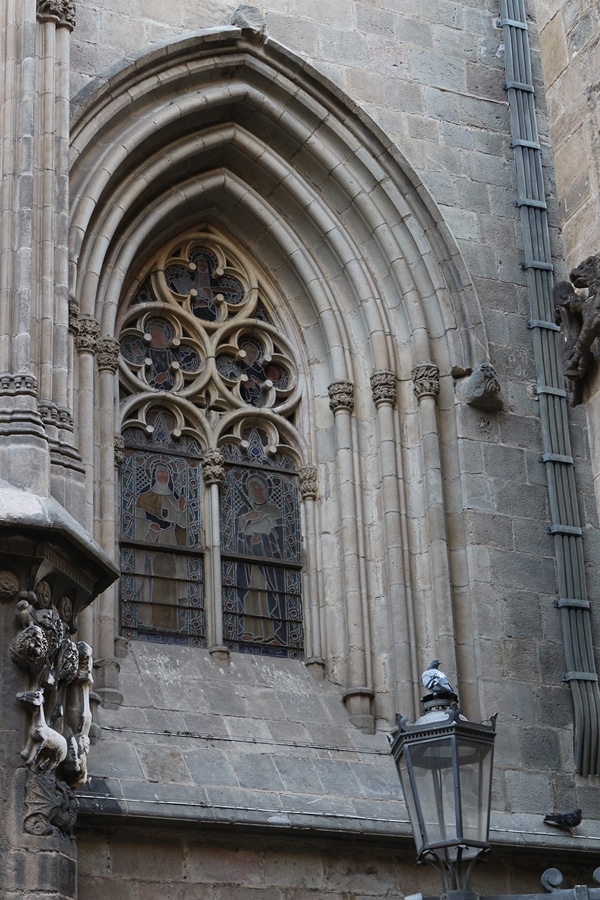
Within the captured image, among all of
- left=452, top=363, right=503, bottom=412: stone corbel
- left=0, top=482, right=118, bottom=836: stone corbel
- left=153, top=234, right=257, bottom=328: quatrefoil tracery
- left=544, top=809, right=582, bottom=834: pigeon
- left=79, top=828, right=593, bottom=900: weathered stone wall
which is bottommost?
left=79, top=828, right=593, bottom=900: weathered stone wall

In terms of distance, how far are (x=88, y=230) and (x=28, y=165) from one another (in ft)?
4.72

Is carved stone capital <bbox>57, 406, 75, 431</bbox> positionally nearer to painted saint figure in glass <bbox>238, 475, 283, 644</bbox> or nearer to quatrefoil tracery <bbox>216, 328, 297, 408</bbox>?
painted saint figure in glass <bbox>238, 475, 283, 644</bbox>

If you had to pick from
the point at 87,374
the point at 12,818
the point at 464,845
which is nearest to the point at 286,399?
the point at 87,374

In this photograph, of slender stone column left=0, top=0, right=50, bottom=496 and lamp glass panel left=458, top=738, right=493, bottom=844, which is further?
slender stone column left=0, top=0, right=50, bottom=496

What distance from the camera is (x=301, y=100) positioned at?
14.3 meters

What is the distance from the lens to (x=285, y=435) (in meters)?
14.0

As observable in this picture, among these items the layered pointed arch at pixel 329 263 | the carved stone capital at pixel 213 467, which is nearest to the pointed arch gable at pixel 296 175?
A: the layered pointed arch at pixel 329 263

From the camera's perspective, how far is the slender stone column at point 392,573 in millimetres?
12828

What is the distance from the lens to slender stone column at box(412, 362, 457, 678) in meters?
12.9

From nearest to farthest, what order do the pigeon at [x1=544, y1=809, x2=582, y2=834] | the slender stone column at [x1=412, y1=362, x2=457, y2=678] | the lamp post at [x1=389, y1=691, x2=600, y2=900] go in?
the lamp post at [x1=389, y1=691, x2=600, y2=900] → the pigeon at [x1=544, y1=809, x2=582, y2=834] → the slender stone column at [x1=412, y1=362, x2=457, y2=678]

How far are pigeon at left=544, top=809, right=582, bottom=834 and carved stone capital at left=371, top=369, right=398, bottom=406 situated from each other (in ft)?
11.0

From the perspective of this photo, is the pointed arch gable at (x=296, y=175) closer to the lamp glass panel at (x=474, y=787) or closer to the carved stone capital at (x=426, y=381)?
the carved stone capital at (x=426, y=381)

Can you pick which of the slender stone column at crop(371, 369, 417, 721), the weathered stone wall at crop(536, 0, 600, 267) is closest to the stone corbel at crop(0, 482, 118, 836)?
the slender stone column at crop(371, 369, 417, 721)

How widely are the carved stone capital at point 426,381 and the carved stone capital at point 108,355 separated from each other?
2.30 metres
